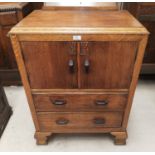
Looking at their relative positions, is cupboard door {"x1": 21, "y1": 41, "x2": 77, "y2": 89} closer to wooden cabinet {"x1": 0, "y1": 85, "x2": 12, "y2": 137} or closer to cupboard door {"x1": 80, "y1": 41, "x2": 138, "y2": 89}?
cupboard door {"x1": 80, "y1": 41, "x2": 138, "y2": 89}

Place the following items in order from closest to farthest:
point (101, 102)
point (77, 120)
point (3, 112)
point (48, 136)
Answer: point (101, 102), point (77, 120), point (48, 136), point (3, 112)

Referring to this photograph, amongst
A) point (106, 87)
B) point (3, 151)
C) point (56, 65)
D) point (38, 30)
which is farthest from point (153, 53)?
point (3, 151)

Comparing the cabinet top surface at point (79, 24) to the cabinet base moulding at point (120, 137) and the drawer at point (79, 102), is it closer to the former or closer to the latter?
the drawer at point (79, 102)

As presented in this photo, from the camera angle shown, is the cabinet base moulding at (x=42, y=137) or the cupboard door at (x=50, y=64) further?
the cabinet base moulding at (x=42, y=137)

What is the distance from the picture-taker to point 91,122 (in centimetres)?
125

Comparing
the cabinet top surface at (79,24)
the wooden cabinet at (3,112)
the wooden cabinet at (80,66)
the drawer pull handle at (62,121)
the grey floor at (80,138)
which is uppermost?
the cabinet top surface at (79,24)

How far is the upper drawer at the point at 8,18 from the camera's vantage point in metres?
1.54

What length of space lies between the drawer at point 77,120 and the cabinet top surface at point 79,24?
1.93 feet

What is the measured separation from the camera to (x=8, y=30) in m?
1.63

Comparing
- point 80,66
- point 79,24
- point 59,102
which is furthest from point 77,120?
point 79,24

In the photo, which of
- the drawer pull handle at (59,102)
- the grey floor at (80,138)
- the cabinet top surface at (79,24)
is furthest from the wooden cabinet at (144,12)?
the drawer pull handle at (59,102)

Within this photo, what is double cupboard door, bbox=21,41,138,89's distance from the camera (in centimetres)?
91

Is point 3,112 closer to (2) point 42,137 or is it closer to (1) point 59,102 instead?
(2) point 42,137

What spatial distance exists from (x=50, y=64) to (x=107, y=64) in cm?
32
